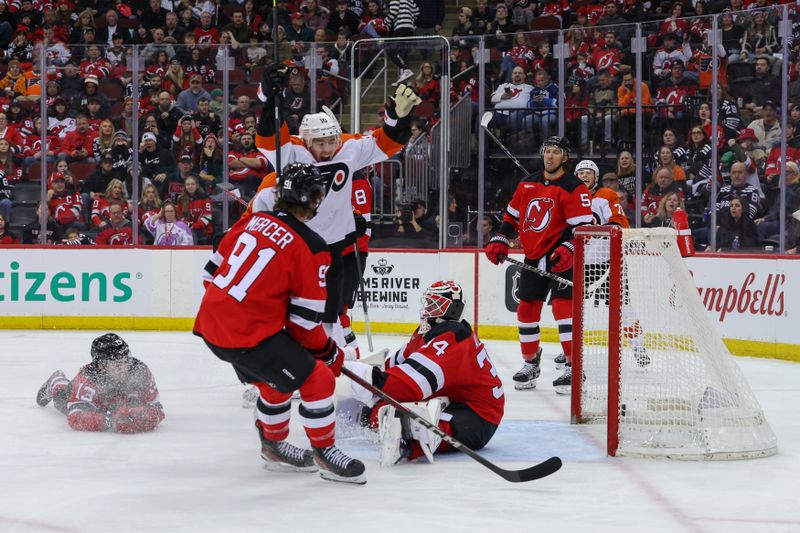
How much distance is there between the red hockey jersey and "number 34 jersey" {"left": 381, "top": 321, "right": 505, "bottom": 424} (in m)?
1.92

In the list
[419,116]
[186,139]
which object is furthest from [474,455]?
[186,139]

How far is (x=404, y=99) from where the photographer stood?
4.80m

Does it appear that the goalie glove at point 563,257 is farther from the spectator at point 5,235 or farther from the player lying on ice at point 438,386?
the spectator at point 5,235

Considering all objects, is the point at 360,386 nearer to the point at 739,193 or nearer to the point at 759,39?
the point at 739,193

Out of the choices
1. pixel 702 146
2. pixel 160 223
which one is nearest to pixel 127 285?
pixel 160 223

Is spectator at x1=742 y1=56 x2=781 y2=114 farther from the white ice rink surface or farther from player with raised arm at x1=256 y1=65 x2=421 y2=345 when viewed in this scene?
player with raised arm at x1=256 y1=65 x2=421 y2=345

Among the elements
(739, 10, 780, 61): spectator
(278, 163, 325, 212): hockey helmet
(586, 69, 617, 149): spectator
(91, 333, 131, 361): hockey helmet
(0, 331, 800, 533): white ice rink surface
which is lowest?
(0, 331, 800, 533): white ice rink surface

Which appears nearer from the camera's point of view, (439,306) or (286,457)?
(286,457)

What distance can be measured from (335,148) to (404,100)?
42cm

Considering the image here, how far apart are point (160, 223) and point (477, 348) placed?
228 inches

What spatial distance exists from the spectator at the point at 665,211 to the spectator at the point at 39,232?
4746 mm

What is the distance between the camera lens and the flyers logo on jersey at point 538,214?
5.95m

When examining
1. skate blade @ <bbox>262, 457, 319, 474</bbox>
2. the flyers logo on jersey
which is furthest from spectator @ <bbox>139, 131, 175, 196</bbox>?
skate blade @ <bbox>262, 457, 319, 474</bbox>

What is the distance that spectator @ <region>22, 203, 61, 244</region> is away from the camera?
933 cm
